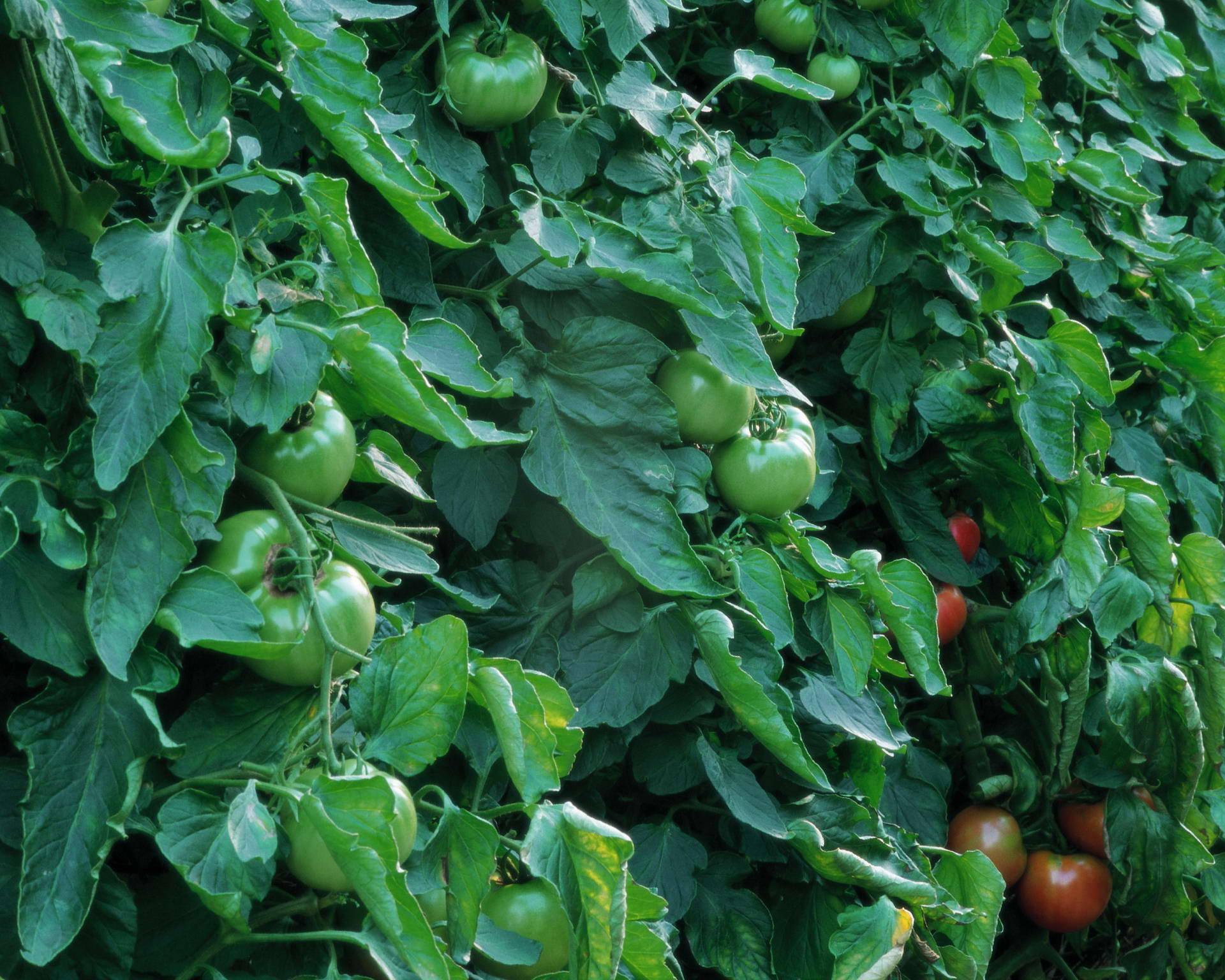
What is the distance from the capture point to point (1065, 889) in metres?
1.44

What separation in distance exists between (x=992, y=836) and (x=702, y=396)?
0.79 meters

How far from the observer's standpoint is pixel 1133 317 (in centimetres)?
165

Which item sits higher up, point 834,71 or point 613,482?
point 834,71

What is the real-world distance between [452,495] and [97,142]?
14.9 inches

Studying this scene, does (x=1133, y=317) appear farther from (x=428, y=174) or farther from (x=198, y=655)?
(x=198, y=655)

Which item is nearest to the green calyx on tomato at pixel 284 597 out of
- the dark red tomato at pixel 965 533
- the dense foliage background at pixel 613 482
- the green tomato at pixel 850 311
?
the dense foliage background at pixel 613 482

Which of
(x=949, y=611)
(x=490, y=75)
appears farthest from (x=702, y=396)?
(x=949, y=611)

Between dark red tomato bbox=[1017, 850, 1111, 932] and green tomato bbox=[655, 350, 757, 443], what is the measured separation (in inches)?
32.8

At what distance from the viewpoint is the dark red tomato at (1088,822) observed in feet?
4.70

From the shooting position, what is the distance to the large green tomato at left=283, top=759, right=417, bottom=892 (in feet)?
2.01

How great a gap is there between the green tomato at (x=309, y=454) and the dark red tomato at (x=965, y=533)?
2.99ft

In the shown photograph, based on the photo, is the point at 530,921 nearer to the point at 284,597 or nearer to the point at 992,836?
the point at 284,597

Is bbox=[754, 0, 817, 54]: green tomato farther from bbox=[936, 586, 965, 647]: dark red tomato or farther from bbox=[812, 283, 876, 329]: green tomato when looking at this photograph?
bbox=[936, 586, 965, 647]: dark red tomato

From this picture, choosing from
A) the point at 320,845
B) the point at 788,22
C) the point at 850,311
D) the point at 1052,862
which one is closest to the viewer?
the point at 320,845
